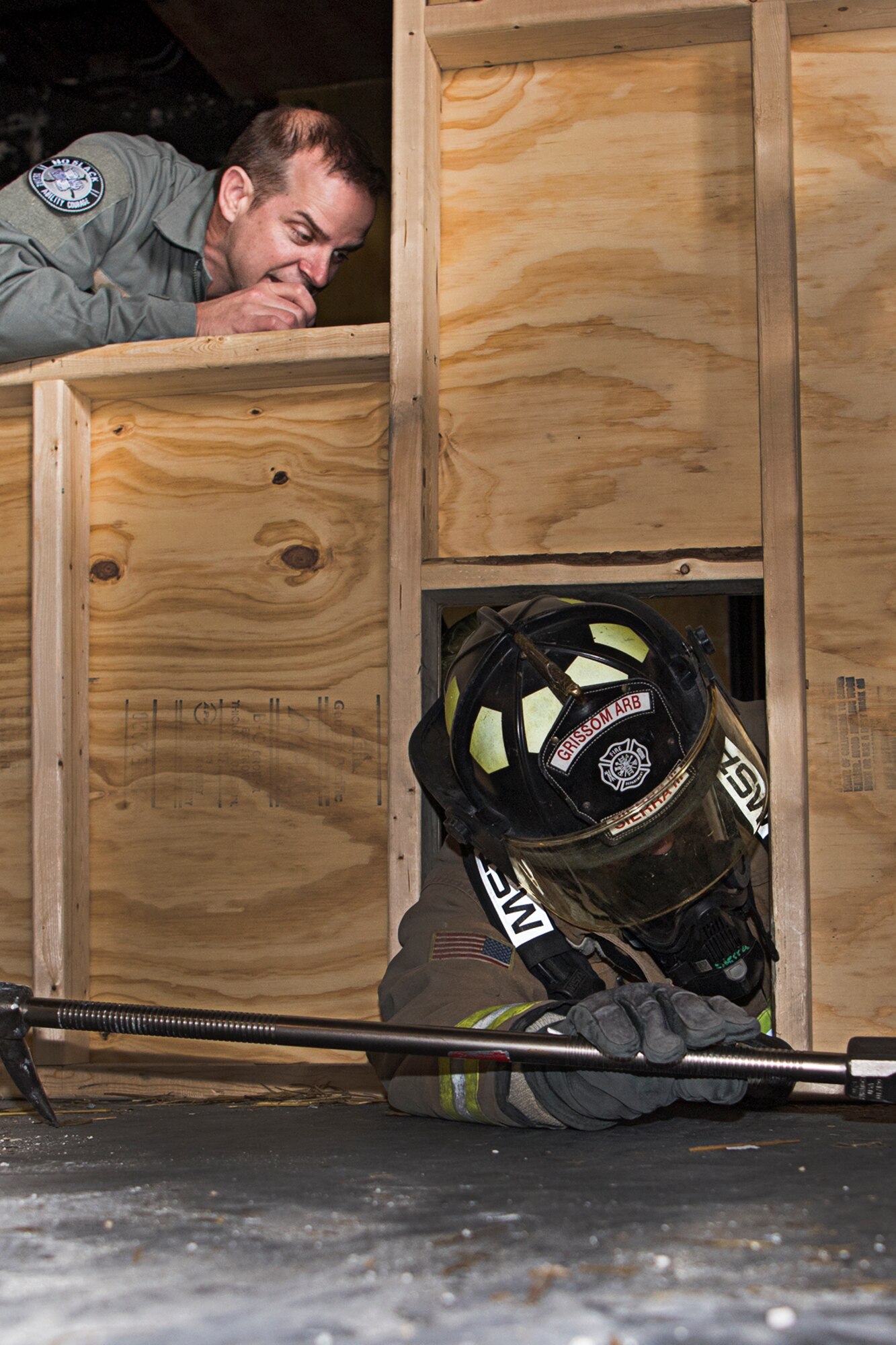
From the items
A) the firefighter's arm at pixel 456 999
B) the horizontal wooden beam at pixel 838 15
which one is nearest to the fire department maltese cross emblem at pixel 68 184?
the horizontal wooden beam at pixel 838 15

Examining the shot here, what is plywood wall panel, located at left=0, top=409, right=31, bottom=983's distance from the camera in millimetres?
2369

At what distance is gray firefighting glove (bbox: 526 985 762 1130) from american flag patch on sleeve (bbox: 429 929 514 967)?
1.02 ft

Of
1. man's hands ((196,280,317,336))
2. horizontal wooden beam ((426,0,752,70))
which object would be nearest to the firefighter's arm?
man's hands ((196,280,317,336))

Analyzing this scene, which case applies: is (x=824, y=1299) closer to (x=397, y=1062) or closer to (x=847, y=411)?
(x=397, y=1062)

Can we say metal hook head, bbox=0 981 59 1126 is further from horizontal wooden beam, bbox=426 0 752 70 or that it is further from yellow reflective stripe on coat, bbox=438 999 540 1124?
horizontal wooden beam, bbox=426 0 752 70

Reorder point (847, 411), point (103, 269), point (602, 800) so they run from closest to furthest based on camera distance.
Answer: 1. point (602, 800)
2. point (847, 411)
3. point (103, 269)

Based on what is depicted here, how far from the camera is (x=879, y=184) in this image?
2.07m

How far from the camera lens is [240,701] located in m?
2.31

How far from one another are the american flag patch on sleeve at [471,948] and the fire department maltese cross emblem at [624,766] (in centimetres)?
38

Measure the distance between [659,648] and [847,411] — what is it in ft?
2.01

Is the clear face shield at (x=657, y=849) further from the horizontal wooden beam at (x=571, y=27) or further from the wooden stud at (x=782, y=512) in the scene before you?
the horizontal wooden beam at (x=571, y=27)

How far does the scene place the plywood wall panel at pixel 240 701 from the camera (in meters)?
2.26

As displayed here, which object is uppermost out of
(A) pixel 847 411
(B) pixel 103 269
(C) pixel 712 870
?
→ (B) pixel 103 269

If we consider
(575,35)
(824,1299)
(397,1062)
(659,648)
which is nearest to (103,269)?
(575,35)
